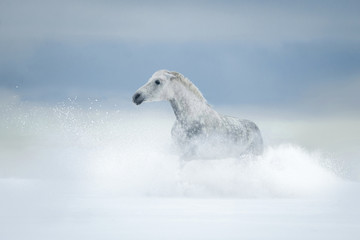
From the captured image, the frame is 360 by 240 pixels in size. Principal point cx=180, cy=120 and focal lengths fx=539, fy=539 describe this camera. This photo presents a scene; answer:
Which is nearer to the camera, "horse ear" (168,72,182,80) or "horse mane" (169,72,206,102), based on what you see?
"horse ear" (168,72,182,80)

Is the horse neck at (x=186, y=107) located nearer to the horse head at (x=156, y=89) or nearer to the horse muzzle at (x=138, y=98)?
the horse head at (x=156, y=89)

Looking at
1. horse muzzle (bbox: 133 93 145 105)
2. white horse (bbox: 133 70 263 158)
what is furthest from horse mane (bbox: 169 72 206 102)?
horse muzzle (bbox: 133 93 145 105)

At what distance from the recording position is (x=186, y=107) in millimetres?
11898

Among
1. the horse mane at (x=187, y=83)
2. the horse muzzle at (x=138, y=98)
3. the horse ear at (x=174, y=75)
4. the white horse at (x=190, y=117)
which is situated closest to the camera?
the horse muzzle at (x=138, y=98)

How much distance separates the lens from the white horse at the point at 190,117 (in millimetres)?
11594

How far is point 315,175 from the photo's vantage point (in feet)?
45.1

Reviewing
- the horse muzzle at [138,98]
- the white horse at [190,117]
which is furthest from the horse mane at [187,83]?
the horse muzzle at [138,98]

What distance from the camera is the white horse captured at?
11.6 metres

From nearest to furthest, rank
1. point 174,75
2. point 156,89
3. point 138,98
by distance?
point 138,98
point 156,89
point 174,75

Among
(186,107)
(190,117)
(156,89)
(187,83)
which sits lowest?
(190,117)

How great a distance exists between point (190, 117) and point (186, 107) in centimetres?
24

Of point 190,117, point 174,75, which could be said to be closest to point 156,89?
point 174,75

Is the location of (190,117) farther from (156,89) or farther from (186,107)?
(156,89)

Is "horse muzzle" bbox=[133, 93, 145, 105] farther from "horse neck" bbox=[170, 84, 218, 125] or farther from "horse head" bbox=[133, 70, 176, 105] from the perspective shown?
"horse neck" bbox=[170, 84, 218, 125]
